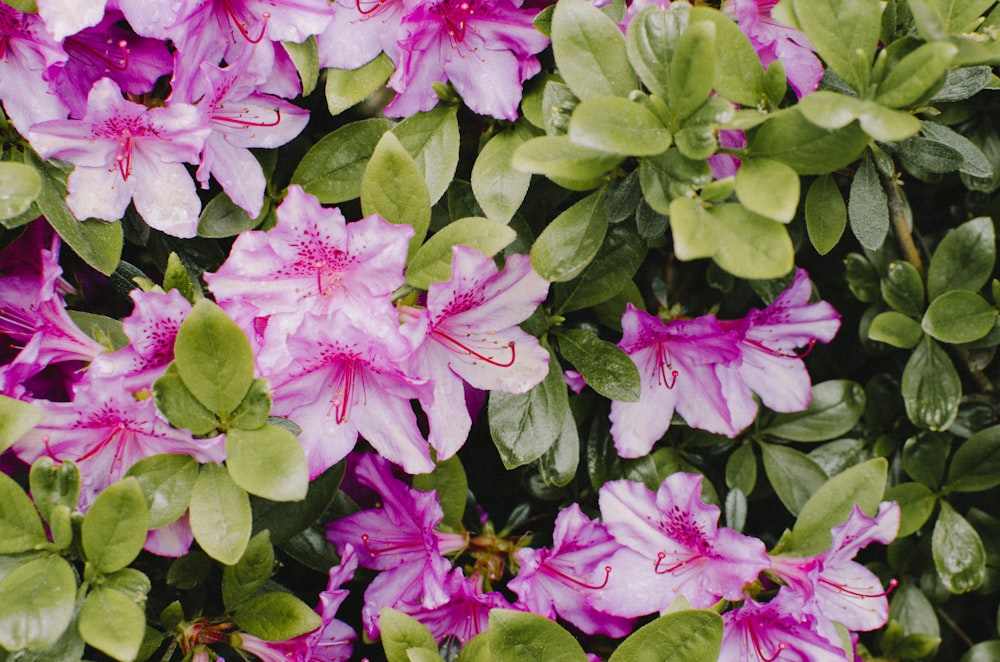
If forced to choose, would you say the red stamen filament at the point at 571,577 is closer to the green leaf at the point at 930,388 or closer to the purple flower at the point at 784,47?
the green leaf at the point at 930,388

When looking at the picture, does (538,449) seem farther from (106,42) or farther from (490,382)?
(106,42)

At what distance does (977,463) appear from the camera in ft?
4.66

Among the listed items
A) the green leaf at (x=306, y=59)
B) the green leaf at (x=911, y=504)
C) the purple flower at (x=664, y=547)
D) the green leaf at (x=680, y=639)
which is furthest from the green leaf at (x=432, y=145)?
the green leaf at (x=911, y=504)

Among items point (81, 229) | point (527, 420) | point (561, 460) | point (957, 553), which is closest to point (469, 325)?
point (527, 420)

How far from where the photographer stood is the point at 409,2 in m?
1.12

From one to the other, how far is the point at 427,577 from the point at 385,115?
1.95ft

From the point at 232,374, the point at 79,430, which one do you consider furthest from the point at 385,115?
the point at 79,430

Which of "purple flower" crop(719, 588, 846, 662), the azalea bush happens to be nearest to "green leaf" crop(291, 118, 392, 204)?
the azalea bush

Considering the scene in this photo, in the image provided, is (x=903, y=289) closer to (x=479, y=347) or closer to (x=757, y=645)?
(x=757, y=645)

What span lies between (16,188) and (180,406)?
29 cm

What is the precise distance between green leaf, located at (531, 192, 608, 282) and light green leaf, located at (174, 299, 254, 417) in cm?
33

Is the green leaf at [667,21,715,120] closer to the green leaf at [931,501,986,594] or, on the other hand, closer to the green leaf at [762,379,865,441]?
the green leaf at [762,379,865,441]

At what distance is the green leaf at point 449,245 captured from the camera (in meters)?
1.05

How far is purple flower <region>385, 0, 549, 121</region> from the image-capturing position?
114 cm
